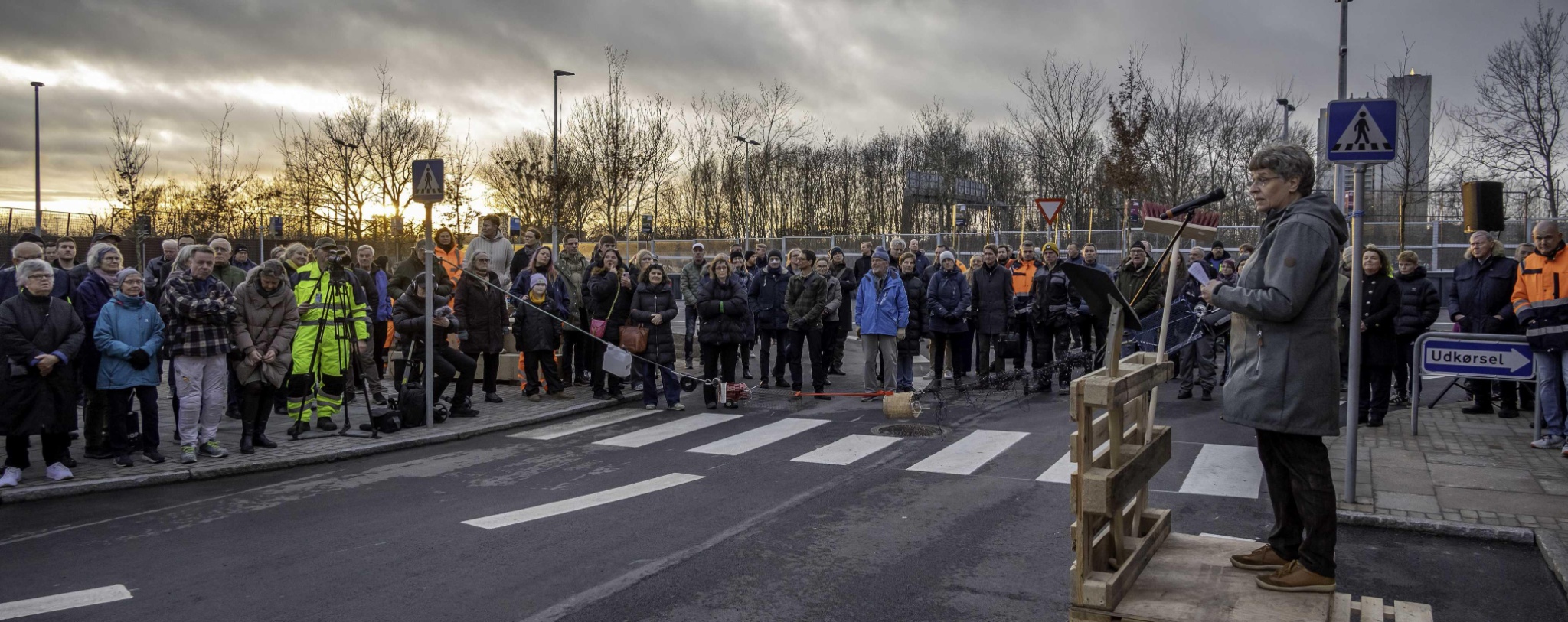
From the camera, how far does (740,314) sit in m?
13.5

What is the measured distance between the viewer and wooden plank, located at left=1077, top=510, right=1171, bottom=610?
3693 millimetres

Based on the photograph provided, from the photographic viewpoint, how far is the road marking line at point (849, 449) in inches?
363

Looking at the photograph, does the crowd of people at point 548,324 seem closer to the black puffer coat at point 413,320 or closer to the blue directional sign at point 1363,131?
the black puffer coat at point 413,320

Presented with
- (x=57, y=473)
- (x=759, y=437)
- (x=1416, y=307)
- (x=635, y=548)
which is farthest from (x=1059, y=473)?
(x=57, y=473)

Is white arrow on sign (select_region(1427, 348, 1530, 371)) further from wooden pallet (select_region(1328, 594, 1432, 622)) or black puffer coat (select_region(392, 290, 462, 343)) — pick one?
black puffer coat (select_region(392, 290, 462, 343))

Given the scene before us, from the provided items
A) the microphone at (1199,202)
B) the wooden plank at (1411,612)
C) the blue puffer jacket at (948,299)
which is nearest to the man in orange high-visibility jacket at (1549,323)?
the wooden plank at (1411,612)

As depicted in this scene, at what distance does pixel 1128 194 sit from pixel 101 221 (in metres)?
32.8

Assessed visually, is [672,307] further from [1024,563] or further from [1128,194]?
[1128,194]

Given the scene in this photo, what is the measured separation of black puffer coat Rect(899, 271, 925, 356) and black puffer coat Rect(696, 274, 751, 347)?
7.14ft

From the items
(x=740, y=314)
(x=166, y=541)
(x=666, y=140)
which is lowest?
(x=166, y=541)

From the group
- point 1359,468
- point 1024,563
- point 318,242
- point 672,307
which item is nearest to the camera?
point 1024,563

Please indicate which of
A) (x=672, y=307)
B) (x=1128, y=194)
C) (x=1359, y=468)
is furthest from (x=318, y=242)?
(x=1128, y=194)

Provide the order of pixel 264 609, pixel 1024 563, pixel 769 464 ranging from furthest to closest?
1. pixel 769 464
2. pixel 1024 563
3. pixel 264 609

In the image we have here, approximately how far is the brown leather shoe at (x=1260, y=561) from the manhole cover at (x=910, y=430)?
631cm
